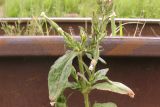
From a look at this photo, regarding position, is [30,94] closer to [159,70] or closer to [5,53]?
[5,53]

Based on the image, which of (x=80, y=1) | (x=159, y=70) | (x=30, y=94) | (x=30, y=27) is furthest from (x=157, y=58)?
(x=80, y=1)

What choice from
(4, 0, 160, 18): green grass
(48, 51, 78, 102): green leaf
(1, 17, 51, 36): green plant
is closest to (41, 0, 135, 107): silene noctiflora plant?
(48, 51, 78, 102): green leaf

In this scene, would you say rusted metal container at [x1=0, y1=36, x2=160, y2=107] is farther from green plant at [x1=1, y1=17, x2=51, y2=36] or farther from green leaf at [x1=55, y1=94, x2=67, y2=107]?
green plant at [x1=1, y1=17, x2=51, y2=36]

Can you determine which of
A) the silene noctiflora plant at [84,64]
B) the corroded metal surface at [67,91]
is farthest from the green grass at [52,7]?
the silene noctiflora plant at [84,64]

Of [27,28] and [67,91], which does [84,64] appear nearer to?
[67,91]

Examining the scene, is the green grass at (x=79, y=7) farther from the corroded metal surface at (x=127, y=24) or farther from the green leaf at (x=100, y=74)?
the green leaf at (x=100, y=74)


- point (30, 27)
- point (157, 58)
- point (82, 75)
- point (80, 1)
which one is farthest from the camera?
point (80, 1)
